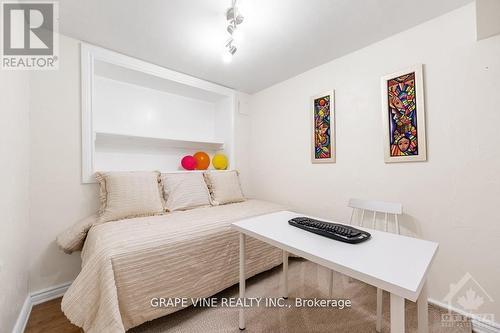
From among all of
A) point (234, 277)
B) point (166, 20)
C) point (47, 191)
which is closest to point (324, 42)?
point (166, 20)

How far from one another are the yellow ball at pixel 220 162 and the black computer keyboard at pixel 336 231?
5.90 ft

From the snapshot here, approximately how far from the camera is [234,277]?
1612 millimetres

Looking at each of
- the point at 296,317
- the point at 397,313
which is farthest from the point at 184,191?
the point at 397,313

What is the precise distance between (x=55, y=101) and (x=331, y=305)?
9.40 feet

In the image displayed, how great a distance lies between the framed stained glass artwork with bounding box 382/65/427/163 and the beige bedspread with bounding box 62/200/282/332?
1509mm

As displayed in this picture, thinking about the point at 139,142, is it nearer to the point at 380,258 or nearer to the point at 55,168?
the point at 55,168

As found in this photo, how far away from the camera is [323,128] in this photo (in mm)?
2256

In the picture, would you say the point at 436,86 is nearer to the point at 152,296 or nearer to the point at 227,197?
the point at 227,197

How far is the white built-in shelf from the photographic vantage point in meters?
2.08

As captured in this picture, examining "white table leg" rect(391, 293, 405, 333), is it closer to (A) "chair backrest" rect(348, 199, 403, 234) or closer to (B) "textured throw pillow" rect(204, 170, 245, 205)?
(A) "chair backrest" rect(348, 199, 403, 234)

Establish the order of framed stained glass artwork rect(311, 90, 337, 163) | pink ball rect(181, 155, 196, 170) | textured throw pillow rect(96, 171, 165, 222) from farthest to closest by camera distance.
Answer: pink ball rect(181, 155, 196, 170)
framed stained glass artwork rect(311, 90, 337, 163)
textured throw pillow rect(96, 171, 165, 222)

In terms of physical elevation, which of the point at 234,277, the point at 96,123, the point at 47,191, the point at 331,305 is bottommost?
the point at 331,305

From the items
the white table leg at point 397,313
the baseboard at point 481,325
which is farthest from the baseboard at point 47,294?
the baseboard at point 481,325
